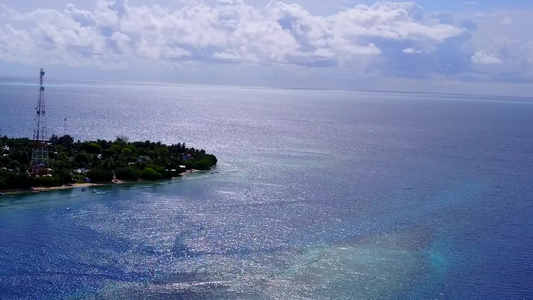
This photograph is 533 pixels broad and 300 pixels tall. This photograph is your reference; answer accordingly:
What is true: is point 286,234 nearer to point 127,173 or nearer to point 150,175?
point 150,175

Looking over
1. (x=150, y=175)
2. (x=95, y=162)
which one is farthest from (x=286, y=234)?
(x=95, y=162)

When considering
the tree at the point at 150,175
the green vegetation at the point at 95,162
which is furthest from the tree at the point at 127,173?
the tree at the point at 150,175

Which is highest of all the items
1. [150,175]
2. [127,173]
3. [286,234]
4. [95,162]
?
[95,162]

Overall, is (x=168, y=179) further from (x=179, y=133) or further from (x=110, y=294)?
(x=179, y=133)

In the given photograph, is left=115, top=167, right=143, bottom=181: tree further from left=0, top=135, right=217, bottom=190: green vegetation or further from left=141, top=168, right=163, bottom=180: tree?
left=141, top=168, right=163, bottom=180: tree

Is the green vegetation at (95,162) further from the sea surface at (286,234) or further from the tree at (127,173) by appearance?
the sea surface at (286,234)

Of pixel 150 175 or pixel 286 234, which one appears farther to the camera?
pixel 150 175

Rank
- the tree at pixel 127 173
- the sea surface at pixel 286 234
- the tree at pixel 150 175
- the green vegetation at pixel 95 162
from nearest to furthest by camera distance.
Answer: the sea surface at pixel 286 234, the green vegetation at pixel 95 162, the tree at pixel 127 173, the tree at pixel 150 175

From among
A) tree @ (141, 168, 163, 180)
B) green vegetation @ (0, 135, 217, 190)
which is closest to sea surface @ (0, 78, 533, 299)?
tree @ (141, 168, 163, 180)

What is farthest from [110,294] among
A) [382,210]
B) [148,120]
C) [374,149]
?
[148,120]
